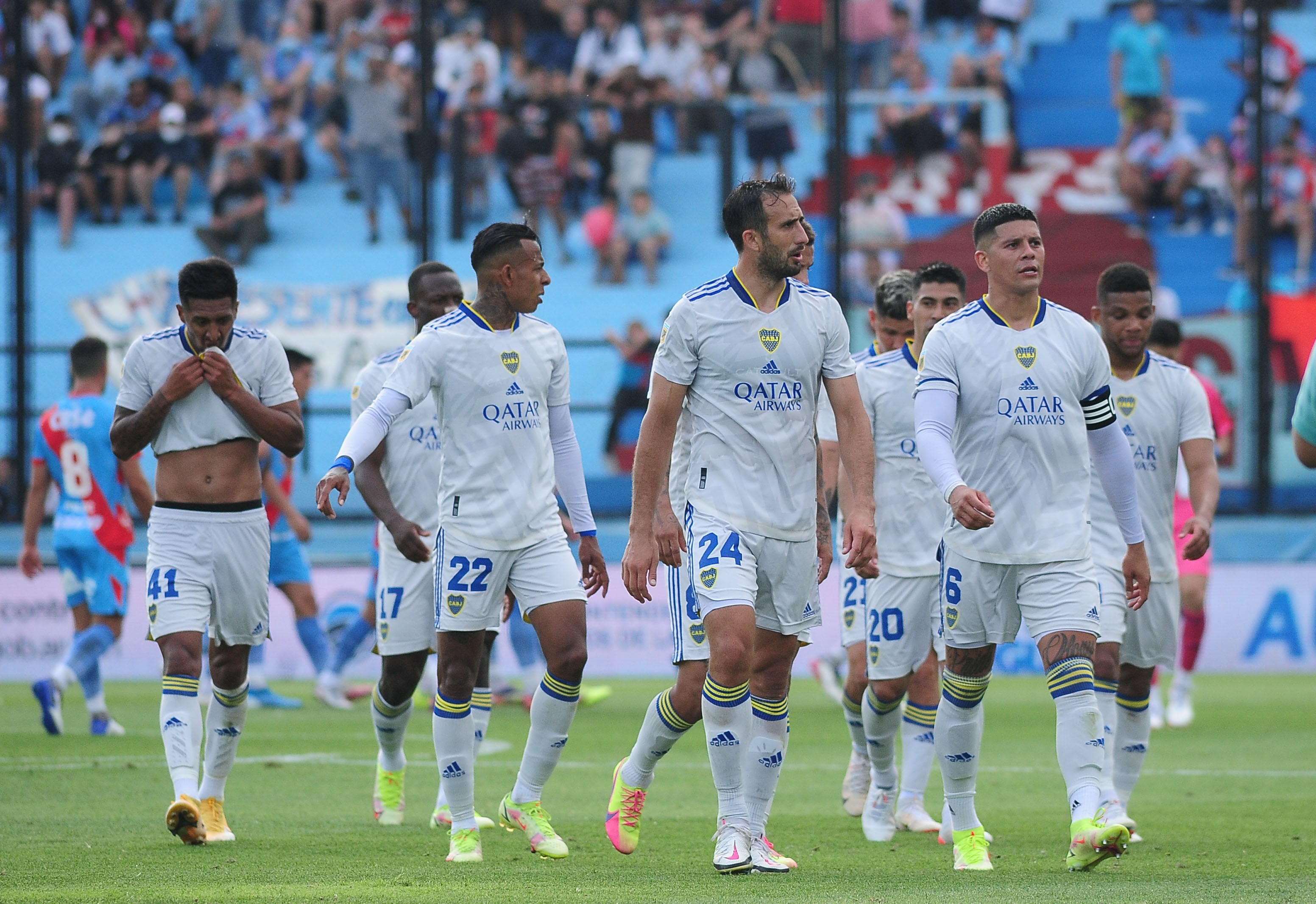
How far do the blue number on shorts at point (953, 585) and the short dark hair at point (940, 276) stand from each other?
1.86 metres

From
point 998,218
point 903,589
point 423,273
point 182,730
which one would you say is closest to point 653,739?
point 903,589

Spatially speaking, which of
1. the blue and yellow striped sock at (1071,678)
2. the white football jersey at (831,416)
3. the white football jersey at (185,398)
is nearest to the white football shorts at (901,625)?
the white football jersey at (831,416)

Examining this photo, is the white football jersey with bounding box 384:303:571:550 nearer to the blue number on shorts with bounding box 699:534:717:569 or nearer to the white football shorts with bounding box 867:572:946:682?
the blue number on shorts with bounding box 699:534:717:569

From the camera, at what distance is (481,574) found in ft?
23.1

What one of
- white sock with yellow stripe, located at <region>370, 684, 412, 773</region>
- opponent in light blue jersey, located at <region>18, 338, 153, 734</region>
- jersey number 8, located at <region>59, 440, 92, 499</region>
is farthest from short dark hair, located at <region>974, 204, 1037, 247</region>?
jersey number 8, located at <region>59, 440, 92, 499</region>

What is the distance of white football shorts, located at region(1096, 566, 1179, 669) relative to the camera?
25.6 feet

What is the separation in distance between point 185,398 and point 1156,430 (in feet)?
13.8

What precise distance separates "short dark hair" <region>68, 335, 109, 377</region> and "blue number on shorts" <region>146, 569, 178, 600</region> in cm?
446

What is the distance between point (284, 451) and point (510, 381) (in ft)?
3.84

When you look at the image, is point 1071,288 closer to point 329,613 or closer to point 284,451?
point 329,613

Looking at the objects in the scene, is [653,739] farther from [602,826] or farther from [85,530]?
[85,530]

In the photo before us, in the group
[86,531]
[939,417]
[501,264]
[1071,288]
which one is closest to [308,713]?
[86,531]

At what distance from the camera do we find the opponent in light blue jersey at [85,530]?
11883 millimetres

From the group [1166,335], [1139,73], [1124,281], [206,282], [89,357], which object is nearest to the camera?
[206,282]
